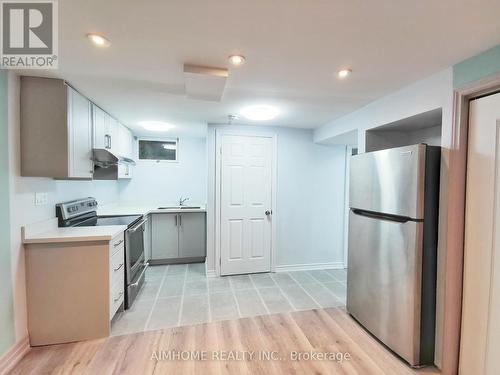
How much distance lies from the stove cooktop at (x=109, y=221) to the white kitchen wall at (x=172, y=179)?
4.64ft

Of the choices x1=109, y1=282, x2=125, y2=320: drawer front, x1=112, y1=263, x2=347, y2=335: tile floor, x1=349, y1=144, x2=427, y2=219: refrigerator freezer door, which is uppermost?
x1=349, y1=144, x2=427, y2=219: refrigerator freezer door

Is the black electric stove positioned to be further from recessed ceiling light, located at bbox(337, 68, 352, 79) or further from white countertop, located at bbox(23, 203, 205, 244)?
recessed ceiling light, located at bbox(337, 68, 352, 79)

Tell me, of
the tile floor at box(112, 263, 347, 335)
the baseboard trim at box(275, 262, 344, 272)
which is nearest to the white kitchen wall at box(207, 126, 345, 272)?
the baseboard trim at box(275, 262, 344, 272)

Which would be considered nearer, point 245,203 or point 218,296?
point 218,296

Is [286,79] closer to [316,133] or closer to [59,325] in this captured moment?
[316,133]

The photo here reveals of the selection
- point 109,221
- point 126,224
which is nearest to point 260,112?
point 126,224

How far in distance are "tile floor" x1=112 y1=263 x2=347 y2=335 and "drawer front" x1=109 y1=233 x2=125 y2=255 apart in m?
0.72

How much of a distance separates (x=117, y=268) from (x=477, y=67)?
10.7 ft

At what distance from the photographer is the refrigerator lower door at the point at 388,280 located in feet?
5.75

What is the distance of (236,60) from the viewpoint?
161cm

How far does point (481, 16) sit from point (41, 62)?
8.73ft

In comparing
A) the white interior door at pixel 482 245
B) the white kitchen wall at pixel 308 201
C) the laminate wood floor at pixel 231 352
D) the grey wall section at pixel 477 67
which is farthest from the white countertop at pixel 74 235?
the grey wall section at pixel 477 67

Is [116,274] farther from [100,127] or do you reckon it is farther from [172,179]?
[172,179]

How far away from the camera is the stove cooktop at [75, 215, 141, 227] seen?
2595 mm
